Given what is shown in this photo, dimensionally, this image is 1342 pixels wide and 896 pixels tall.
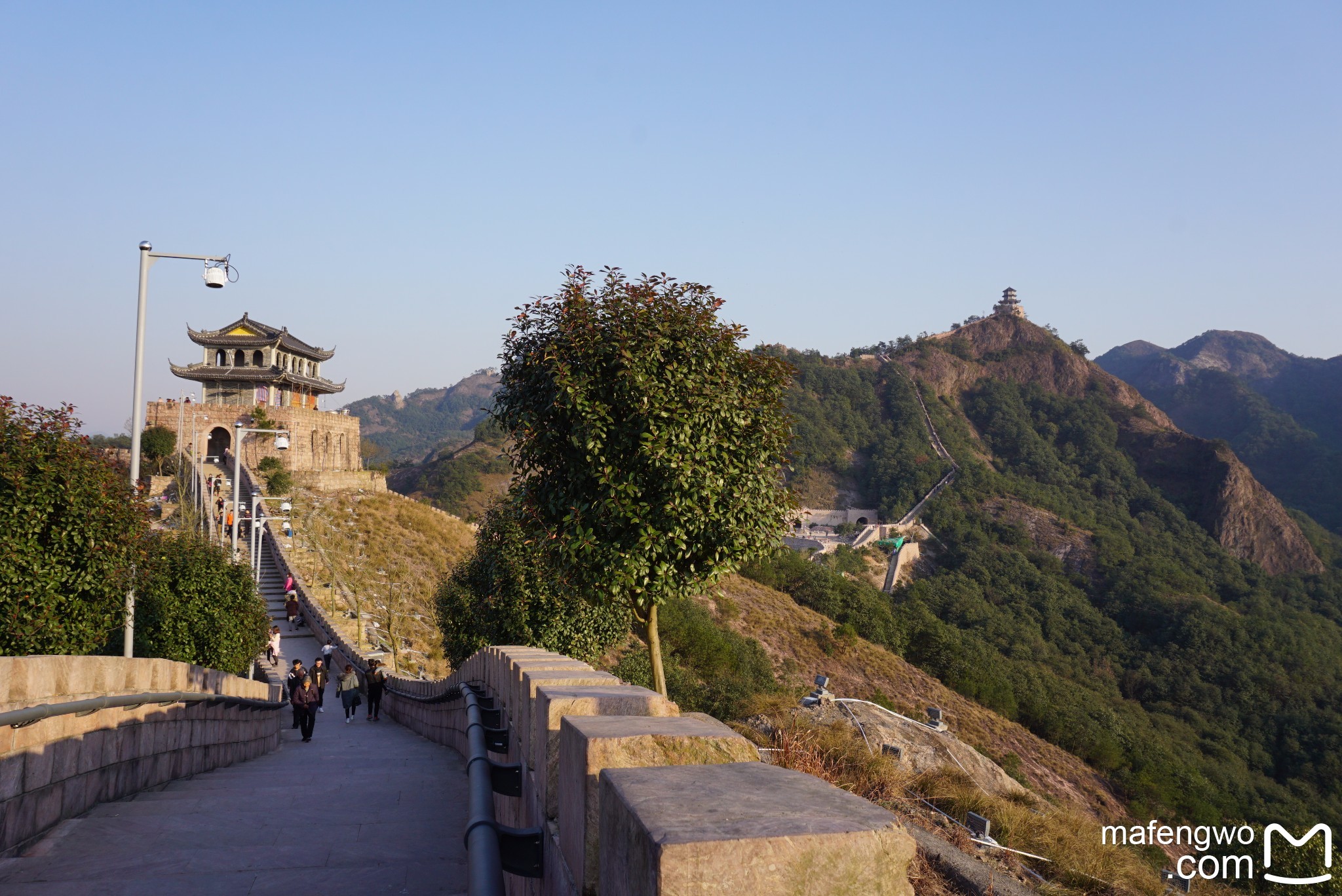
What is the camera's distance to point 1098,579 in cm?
8975

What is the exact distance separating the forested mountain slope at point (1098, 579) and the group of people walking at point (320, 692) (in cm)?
1014

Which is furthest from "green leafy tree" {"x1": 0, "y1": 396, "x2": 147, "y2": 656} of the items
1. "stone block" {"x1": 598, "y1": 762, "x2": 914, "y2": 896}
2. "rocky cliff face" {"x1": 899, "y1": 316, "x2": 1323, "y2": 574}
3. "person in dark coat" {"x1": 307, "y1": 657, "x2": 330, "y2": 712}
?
"rocky cliff face" {"x1": 899, "y1": 316, "x2": 1323, "y2": 574}

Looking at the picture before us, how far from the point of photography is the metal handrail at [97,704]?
15.5 feet

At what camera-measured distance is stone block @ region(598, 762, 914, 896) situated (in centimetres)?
147

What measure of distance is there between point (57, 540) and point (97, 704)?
3.78m

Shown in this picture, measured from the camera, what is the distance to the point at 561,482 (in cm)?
945

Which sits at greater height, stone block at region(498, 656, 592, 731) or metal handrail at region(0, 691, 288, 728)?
stone block at region(498, 656, 592, 731)

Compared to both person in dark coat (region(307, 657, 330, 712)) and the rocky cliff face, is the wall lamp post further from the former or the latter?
the rocky cliff face

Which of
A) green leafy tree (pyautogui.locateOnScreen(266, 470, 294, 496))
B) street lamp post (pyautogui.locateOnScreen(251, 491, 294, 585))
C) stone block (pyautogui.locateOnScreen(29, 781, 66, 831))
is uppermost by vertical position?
green leafy tree (pyautogui.locateOnScreen(266, 470, 294, 496))

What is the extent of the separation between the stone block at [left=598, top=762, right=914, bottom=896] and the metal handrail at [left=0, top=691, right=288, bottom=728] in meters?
4.50

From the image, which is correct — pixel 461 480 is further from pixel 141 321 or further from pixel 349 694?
pixel 141 321

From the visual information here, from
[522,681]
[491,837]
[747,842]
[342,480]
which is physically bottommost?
[491,837]

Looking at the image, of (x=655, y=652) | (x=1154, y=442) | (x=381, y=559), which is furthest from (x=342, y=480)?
(x=1154, y=442)

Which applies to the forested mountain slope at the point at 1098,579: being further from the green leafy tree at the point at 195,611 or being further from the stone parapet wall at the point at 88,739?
the green leafy tree at the point at 195,611
